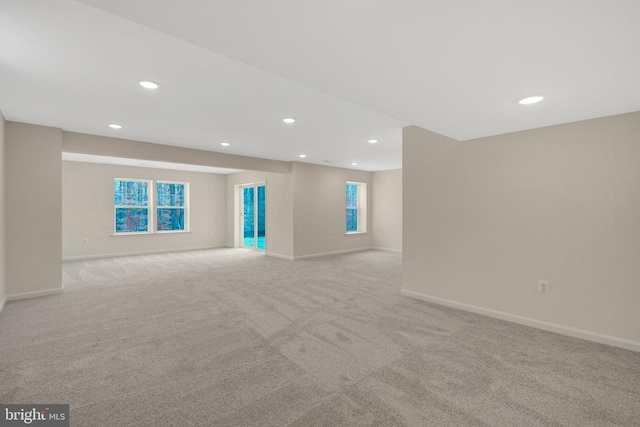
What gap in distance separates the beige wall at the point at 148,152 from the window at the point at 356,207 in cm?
328

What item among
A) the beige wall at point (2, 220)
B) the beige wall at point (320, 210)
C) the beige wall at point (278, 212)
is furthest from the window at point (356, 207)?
the beige wall at point (2, 220)

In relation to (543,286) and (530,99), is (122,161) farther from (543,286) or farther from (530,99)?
(543,286)

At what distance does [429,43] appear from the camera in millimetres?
1499

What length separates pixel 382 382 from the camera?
205cm

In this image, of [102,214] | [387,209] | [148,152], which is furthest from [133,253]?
[387,209]

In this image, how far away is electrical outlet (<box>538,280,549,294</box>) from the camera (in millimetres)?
2998

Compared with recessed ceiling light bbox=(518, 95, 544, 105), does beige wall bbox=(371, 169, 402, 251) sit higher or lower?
lower

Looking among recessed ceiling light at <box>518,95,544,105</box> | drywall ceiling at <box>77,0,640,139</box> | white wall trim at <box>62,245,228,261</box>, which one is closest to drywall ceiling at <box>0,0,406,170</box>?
drywall ceiling at <box>77,0,640,139</box>

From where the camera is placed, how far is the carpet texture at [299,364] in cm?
176

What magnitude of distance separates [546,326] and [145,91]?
4593 millimetres

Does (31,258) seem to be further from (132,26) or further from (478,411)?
(478,411)

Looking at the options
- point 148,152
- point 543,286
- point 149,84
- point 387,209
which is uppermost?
point 149,84

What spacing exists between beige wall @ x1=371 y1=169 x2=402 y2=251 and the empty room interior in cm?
343

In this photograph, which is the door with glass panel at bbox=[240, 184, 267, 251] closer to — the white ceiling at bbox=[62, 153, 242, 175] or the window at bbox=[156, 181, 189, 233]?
the white ceiling at bbox=[62, 153, 242, 175]
